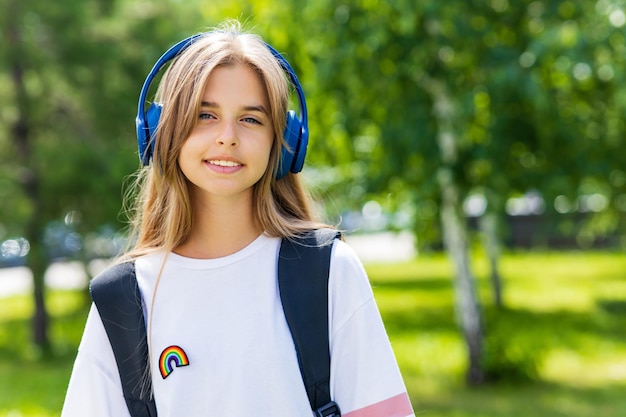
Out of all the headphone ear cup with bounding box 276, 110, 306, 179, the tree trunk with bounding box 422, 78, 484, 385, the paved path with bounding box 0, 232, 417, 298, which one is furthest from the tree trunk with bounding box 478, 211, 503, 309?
the headphone ear cup with bounding box 276, 110, 306, 179

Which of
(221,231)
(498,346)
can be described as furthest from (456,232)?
(221,231)

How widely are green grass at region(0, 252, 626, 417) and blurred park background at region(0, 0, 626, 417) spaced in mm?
43

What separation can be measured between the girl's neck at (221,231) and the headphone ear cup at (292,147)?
107 millimetres

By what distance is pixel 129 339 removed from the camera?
158 centimetres

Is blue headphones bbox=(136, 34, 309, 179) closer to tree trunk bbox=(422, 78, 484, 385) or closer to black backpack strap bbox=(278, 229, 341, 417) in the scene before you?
black backpack strap bbox=(278, 229, 341, 417)

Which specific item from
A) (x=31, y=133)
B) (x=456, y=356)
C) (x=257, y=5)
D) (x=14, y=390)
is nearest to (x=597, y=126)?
(x=257, y=5)

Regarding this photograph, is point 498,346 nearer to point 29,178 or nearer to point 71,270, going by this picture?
point 29,178

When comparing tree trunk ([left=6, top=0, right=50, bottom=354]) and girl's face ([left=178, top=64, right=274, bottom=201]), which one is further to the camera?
tree trunk ([left=6, top=0, right=50, bottom=354])

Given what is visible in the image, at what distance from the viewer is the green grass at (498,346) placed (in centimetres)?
703

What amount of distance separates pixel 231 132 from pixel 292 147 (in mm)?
159

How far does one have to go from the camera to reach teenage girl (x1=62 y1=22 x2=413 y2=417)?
1.54m

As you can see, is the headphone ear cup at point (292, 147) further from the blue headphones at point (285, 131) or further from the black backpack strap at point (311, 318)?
the black backpack strap at point (311, 318)

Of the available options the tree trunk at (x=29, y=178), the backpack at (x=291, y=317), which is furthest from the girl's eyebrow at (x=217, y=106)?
the tree trunk at (x=29, y=178)

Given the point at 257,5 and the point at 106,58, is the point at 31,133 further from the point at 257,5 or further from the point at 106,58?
the point at 257,5
